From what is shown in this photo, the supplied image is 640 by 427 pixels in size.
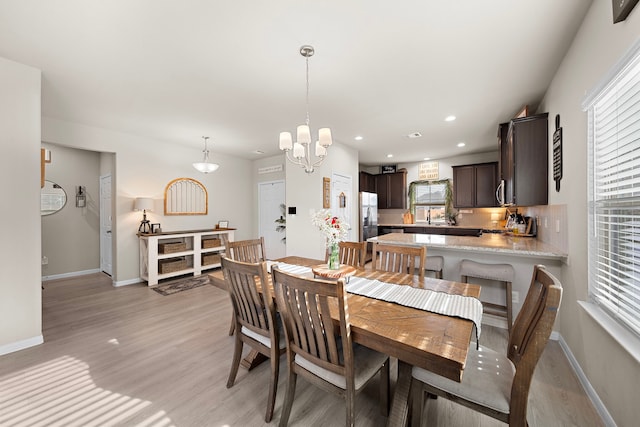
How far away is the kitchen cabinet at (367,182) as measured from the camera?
6508 millimetres

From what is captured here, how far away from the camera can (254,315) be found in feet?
5.48

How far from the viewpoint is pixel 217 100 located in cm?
307

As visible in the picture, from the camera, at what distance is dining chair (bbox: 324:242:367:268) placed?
245 centimetres

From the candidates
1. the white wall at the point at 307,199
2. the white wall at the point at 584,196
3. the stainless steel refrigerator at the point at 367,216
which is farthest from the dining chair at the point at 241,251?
the stainless steel refrigerator at the point at 367,216

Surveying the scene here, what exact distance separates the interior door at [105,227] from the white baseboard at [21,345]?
2842 mm

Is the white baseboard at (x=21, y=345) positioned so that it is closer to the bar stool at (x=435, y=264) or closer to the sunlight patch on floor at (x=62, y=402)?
the sunlight patch on floor at (x=62, y=402)

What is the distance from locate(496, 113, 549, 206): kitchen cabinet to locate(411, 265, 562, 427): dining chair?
197 cm

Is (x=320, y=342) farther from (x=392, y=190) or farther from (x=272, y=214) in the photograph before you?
(x=392, y=190)

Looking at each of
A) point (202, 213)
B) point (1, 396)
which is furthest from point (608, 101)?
point (202, 213)

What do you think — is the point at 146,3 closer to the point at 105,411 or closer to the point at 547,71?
the point at 105,411

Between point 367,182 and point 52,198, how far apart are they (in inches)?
260

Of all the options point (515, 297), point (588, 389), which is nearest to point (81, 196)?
point (515, 297)

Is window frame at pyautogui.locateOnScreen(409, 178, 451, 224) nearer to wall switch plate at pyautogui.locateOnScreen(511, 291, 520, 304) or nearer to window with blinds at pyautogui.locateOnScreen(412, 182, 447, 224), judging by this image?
window with blinds at pyautogui.locateOnScreen(412, 182, 447, 224)

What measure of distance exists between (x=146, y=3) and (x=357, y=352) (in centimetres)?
257
